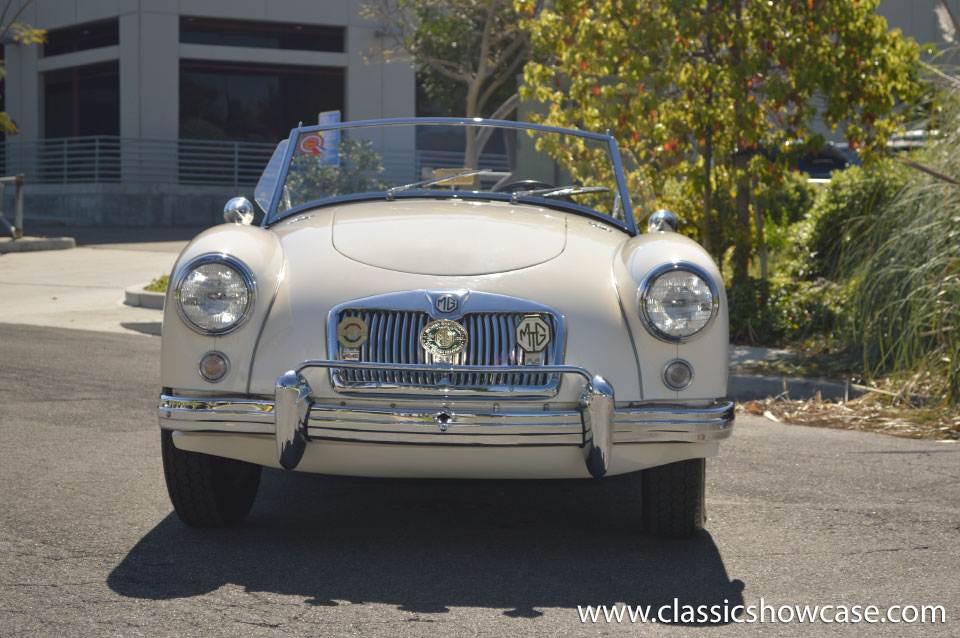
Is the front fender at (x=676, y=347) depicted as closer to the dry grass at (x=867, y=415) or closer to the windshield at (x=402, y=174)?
the windshield at (x=402, y=174)

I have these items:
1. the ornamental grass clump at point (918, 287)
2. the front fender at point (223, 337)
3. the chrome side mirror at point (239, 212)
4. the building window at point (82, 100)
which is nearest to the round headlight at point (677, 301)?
the front fender at point (223, 337)

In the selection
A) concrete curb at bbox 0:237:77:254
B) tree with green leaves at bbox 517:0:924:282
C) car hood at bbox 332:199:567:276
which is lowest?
concrete curb at bbox 0:237:77:254

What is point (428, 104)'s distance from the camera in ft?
104

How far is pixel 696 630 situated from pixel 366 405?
1.15 m

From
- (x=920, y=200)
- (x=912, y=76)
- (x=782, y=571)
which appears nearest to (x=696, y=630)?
(x=782, y=571)

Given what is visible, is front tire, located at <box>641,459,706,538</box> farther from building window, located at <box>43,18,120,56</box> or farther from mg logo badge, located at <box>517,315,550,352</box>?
building window, located at <box>43,18,120,56</box>

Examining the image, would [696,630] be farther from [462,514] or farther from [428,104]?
[428,104]

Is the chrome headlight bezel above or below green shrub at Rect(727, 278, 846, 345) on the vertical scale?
above

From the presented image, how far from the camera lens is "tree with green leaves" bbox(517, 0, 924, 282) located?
855cm

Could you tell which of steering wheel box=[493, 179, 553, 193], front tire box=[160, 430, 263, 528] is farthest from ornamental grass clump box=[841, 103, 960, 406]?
front tire box=[160, 430, 263, 528]

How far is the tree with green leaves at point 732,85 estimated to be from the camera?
8547mm

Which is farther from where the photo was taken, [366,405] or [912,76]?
[912,76]

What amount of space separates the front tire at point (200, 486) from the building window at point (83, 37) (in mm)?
26052

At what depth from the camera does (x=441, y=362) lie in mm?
3549
